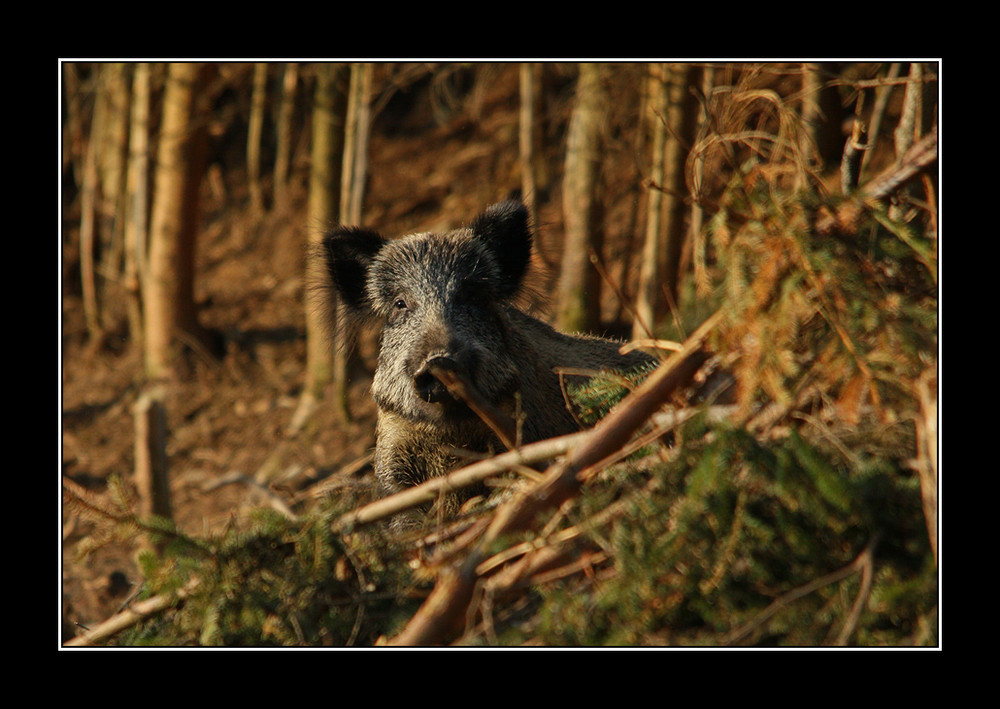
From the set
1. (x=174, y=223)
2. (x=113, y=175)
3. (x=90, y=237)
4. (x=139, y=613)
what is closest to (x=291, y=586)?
(x=139, y=613)

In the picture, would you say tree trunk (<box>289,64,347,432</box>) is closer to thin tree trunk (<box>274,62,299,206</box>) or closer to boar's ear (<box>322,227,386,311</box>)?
thin tree trunk (<box>274,62,299,206</box>)

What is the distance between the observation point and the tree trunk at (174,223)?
36.8 ft

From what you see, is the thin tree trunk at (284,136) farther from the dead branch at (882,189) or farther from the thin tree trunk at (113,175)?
the dead branch at (882,189)

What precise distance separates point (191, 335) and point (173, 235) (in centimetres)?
140

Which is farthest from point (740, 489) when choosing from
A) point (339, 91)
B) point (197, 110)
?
point (197, 110)

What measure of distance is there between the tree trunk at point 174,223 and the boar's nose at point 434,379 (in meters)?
7.88

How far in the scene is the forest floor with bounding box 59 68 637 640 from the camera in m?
9.73

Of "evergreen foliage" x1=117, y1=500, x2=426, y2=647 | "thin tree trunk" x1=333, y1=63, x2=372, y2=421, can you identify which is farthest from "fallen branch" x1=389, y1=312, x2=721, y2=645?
"thin tree trunk" x1=333, y1=63, x2=372, y2=421

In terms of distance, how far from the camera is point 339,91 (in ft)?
36.4

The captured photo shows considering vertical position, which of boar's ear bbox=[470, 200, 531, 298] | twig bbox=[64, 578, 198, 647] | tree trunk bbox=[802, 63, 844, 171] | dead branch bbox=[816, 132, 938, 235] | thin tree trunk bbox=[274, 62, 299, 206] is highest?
thin tree trunk bbox=[274, 62, 299, 206]

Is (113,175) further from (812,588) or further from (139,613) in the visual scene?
(812,588)

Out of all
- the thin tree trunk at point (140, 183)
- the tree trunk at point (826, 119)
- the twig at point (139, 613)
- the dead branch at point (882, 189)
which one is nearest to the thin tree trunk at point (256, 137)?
the thin tree trunk at point (140, 183)

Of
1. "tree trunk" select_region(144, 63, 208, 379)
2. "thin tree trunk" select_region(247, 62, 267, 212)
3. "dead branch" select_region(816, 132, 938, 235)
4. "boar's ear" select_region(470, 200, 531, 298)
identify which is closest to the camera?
"dead branch" select_region(816, 132, 938, 235)

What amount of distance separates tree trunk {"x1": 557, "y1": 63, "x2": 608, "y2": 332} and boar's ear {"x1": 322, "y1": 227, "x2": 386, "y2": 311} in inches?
149
